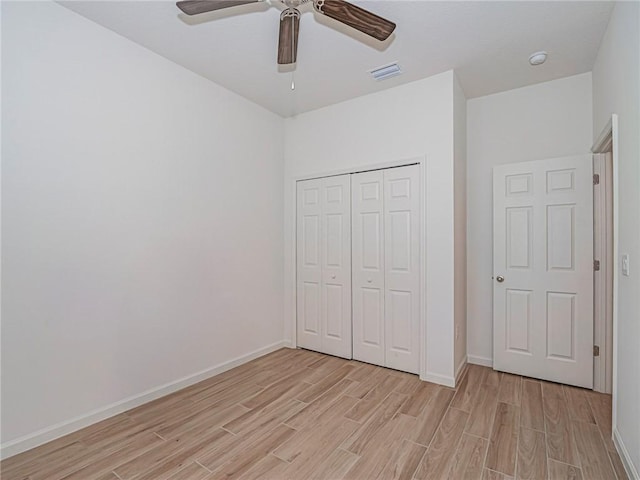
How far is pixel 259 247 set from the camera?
369 centimetres

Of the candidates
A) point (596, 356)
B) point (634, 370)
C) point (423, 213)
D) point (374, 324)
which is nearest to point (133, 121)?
point (423, 213)

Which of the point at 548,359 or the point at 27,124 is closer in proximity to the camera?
the point at 27,124

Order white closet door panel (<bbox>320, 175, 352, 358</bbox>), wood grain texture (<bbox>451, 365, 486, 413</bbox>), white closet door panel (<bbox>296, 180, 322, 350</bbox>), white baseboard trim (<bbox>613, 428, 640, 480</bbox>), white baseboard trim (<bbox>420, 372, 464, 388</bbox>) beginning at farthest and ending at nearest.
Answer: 1. white closet door panel (<bbox>296, 180, 322, 350</bbox>)
2. white closet door panel (<bbox>320, 175, 352, 358</bbox>)
3. white baseboard trim (<bbox>420, 372, 464, 388</bbox>)
4. wood grain texture (<bbox>451, 365, 486, 413</bbox>)
5. white baseboard trim (<bbox>613, 428, 640, 480</bbox>)

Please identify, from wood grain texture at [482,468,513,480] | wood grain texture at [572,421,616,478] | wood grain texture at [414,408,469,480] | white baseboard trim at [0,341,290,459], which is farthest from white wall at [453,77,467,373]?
white baseboard trim at [0,341,290,459]

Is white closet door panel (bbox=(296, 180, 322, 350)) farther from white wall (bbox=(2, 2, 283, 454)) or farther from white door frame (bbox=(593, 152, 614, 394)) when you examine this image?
white door frame (bbox=(593, 152, 614, 394))

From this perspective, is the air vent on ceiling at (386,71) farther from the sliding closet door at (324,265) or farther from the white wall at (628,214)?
the white wall at (628,214)

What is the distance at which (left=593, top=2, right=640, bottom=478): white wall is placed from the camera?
173 cm

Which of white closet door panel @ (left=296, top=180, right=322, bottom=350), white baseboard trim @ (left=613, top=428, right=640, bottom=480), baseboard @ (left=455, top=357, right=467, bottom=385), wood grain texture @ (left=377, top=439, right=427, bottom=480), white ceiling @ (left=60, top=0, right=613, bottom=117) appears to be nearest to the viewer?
white baseboard trim @ (left=613, top=428, right=640, bottom=480)

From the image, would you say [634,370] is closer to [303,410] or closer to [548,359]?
[548,359]

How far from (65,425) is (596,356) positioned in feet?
13.8

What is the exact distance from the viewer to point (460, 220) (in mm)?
3199

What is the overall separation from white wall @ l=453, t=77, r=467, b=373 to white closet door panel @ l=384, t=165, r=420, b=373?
1.16 ft

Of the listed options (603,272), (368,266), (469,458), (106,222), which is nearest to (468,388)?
(469,458)

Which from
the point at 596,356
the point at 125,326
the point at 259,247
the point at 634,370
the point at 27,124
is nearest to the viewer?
the point at 634,370
